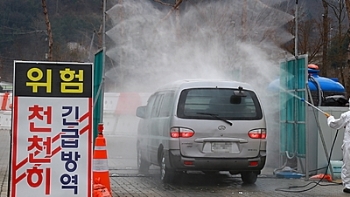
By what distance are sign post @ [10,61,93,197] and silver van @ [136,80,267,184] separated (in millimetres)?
4607

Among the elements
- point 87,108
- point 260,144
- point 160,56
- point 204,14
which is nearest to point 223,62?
point 160,56

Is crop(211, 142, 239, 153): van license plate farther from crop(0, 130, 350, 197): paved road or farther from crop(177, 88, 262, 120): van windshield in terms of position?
crop(0, 130, 350, 197): paved road

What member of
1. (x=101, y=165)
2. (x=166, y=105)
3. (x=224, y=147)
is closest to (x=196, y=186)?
(x=224, y=147)

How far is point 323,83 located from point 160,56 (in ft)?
18.0

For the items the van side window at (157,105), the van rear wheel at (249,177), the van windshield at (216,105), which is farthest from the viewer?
the van side window at (157,105)

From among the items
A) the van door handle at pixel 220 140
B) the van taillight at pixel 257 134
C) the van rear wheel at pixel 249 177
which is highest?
the van taillight at pixel 257 134

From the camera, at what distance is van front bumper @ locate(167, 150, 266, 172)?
34.3 ft

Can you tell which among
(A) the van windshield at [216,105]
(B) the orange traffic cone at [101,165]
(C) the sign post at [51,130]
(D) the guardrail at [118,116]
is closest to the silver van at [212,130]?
(A) the van windshield at [216,105]

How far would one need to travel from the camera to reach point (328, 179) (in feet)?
39.2

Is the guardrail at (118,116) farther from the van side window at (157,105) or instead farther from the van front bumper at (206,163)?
the van front bumper at (206,163)

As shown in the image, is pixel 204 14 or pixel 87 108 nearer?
pixel 87 108

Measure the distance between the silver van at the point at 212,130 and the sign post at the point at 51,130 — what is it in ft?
15.1

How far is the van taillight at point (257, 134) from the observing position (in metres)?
10.7

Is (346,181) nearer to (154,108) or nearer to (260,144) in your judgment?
(260,144)
